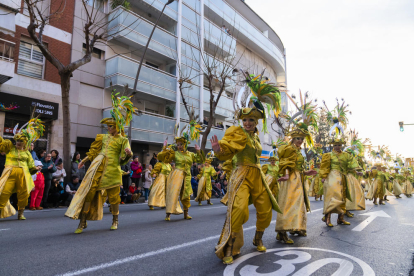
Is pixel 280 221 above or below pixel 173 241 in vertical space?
above

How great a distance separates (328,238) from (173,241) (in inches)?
106

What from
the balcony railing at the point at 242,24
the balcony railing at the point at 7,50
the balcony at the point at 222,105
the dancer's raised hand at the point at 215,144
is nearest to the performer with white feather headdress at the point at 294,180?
the dancer's raised hand at the point at 215,144

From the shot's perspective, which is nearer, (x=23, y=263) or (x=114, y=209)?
(x=23, y=263)

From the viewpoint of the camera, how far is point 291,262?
3652 millimetres

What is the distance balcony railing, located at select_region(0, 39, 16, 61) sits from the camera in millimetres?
13047

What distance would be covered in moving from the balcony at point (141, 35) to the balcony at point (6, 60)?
19.6 ft

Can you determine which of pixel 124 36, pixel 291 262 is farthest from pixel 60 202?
pixel 124 36

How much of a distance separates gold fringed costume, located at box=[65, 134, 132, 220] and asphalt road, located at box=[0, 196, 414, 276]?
446mm

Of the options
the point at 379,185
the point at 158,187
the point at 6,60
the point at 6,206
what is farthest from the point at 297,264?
the point at 6,60

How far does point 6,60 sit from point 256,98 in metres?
13.0

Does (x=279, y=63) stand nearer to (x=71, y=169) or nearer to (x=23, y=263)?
(x=71, y=169)

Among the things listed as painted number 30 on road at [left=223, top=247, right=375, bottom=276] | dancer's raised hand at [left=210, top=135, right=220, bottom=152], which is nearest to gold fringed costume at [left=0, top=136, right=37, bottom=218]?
dancer's raised hand at [left=210, top=135, right=220, bottom=152]

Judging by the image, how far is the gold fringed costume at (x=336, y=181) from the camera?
652 cm

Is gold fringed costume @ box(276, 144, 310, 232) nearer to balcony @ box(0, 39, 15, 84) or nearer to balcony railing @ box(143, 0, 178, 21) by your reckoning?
balcony @ box(0, 39, 15, 84)
